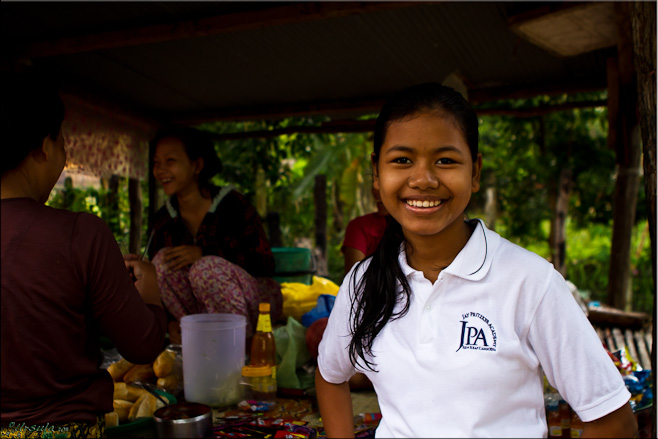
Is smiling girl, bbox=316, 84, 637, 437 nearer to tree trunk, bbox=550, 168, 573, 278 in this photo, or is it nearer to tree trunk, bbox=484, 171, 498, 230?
tree trunk, bbox=550, 168, 573, 278

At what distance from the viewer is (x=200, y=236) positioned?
11.0ft

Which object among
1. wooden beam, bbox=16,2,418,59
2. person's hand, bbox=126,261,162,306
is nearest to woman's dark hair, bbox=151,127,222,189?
wooden beam, bbox=16,2,418,59

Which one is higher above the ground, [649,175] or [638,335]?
[649,175]

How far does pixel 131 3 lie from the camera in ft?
8.89

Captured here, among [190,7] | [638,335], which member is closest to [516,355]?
[190,7]

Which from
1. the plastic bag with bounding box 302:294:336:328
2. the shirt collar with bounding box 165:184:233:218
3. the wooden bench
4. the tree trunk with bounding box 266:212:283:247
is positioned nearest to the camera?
the plastic bag with bounding box 302:294:336:328

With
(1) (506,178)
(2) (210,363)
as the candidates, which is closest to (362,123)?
(2) (210,363)

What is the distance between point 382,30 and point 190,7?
1.13 m

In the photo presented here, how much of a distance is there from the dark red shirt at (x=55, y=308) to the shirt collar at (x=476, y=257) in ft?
2.63

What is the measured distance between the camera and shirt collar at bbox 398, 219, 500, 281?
1264 mm

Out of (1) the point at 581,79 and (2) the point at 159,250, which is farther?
(1) the point at 581,79

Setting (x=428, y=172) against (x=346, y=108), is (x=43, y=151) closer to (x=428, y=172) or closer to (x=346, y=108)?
(x=428, y=172)

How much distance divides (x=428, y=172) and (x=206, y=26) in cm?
200

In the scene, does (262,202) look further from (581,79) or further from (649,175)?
(649,175)
